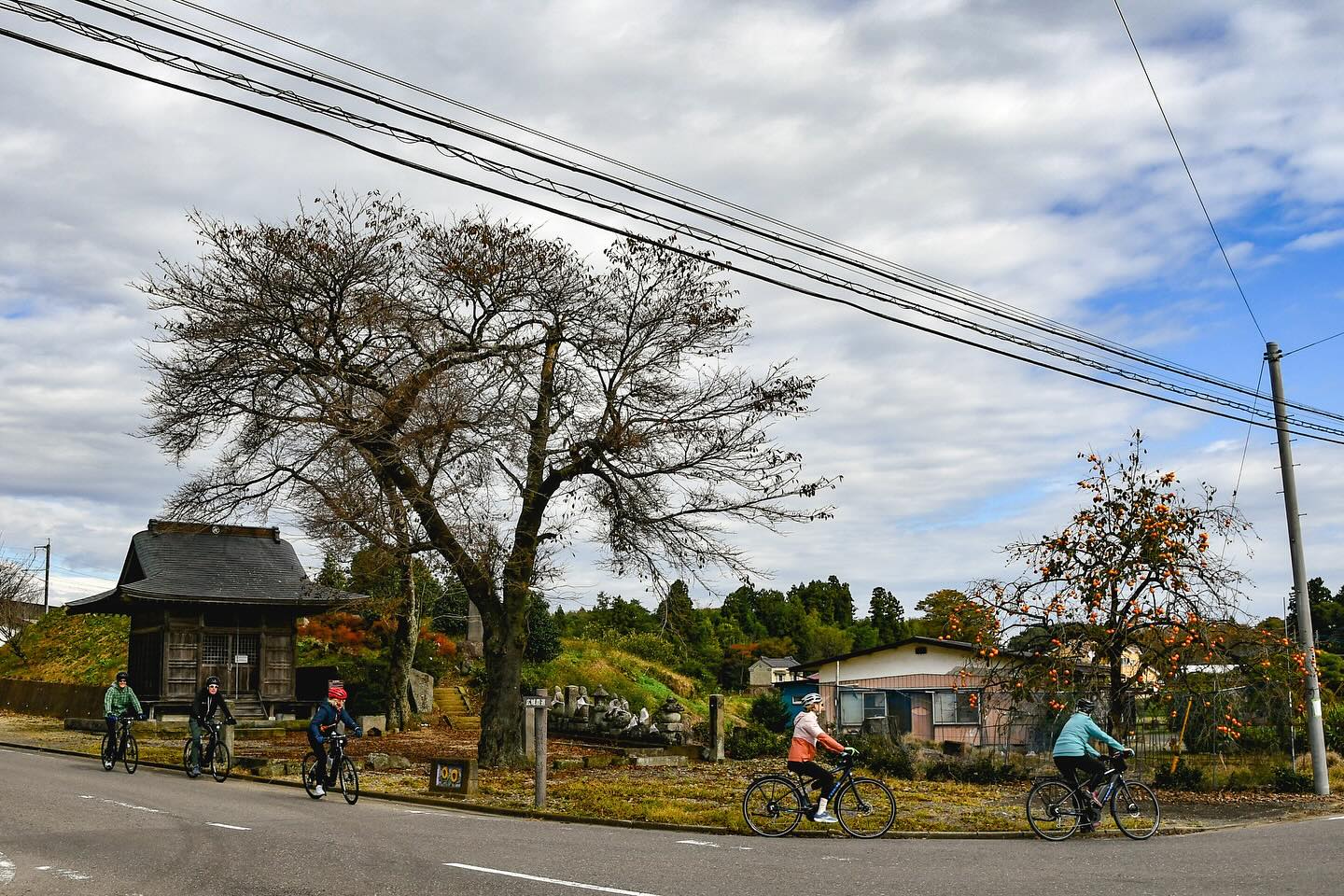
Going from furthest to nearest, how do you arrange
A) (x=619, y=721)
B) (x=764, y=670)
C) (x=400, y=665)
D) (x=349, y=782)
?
(x=764, y=670), (x=400, y=665), (x=619, y=721), (x=349, y=782)

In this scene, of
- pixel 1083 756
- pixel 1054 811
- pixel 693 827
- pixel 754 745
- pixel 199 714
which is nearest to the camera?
pixel 1054 811

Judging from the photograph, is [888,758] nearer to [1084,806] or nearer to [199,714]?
[1084,806]

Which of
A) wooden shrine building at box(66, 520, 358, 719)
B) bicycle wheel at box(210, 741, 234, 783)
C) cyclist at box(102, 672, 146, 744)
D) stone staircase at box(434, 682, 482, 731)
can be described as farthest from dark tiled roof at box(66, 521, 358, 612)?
bicycle wheel at box(210, 741, 234, 783)

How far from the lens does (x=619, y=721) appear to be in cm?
3344

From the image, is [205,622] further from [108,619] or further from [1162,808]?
[1162,808]

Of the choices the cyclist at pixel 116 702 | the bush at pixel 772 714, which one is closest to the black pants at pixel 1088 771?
the cyclist at pixel 116 702

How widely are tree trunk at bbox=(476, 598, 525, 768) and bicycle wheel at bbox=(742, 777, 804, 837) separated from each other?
33.4 ft

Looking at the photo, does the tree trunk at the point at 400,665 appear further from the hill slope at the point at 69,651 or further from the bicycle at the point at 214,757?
the hill slope at the point at 69,651

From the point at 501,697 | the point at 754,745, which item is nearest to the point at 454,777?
the point at 501,697

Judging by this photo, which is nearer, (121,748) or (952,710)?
(121,748)

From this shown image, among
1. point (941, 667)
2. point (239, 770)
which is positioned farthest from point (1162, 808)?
point (941, 667)

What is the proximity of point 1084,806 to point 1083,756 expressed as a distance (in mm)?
617

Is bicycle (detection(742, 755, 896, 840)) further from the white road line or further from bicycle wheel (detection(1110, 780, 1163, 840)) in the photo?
the white road line

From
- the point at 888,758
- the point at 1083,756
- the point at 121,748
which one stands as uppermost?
the point at 1083,756
